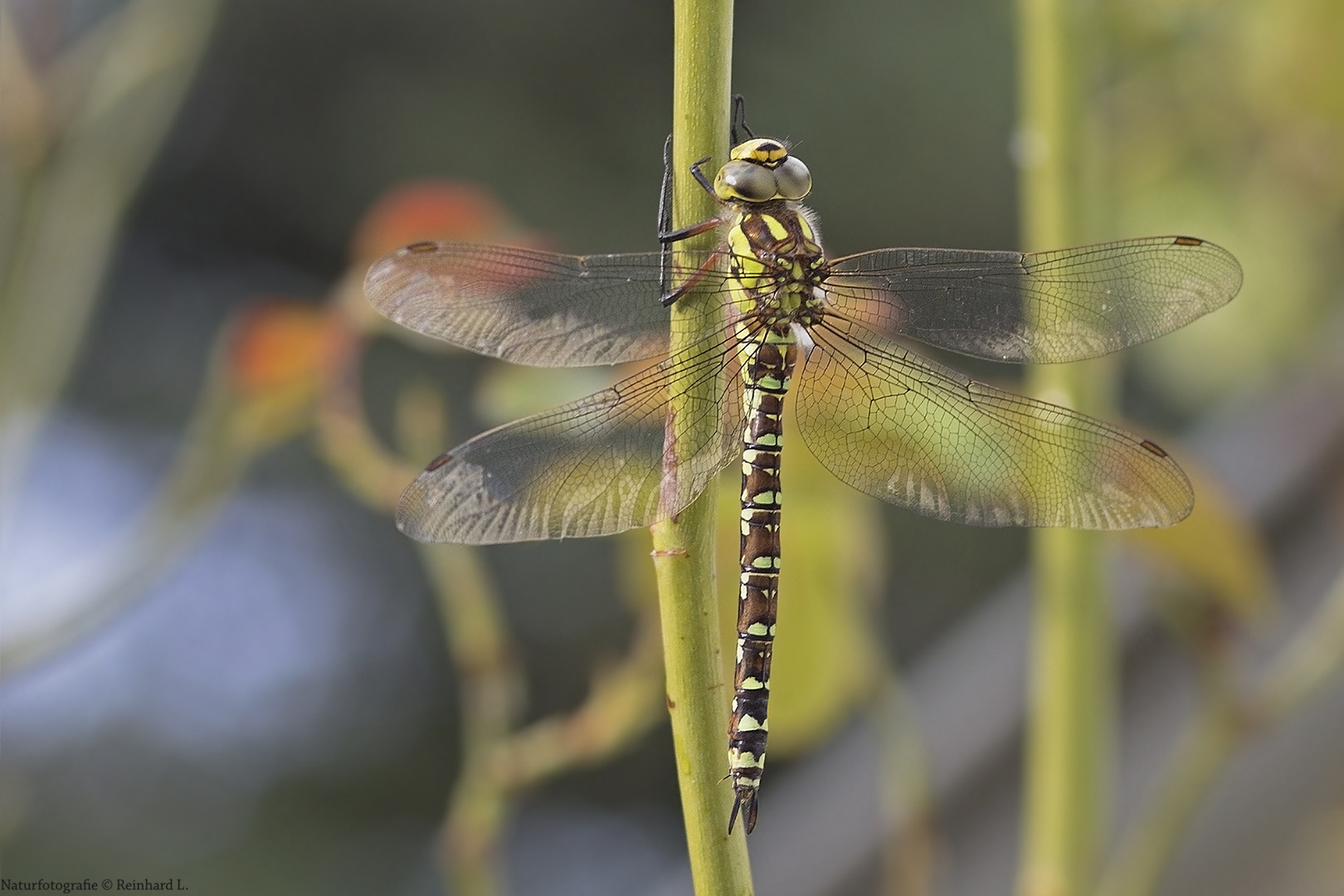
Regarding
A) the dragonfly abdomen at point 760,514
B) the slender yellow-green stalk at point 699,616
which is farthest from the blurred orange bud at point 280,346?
the slender yellow-green stalk at point 699,616

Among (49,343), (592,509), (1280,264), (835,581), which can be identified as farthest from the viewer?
(1280,264)

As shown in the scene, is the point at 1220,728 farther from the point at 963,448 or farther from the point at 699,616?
the point at 699,616

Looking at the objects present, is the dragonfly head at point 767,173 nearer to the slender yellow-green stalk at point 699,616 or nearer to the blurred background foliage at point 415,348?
the slender yellow-green stalk at point 699,616

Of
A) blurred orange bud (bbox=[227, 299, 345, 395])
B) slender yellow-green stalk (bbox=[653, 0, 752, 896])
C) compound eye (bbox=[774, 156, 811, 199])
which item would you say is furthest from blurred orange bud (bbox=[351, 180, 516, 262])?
slender yellow-green stalk (bbox=[653, 0, 752, 896])

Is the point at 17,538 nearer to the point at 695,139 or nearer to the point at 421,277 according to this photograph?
the point at 421,277

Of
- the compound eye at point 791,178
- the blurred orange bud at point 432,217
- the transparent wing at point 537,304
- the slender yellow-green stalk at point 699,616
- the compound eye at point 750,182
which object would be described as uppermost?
the blurred orange bud at point 432,217

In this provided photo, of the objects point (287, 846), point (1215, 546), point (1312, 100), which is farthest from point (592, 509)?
point (287, 846)
